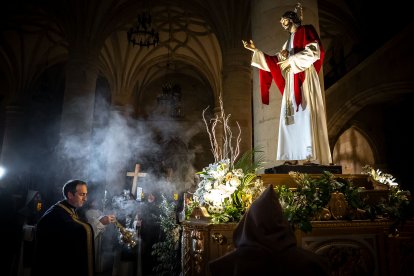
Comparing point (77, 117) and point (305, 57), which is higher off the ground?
point (77, 117)

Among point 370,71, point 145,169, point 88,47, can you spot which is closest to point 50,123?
point 145,169

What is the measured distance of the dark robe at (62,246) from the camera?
289cm

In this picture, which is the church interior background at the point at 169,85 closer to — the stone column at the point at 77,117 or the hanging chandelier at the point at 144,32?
the stone column at the point at 77,117

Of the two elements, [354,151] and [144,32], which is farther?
A: [354,151]

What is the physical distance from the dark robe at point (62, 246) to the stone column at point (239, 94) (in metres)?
5.85

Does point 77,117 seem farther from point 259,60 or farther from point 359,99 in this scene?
point 359,99

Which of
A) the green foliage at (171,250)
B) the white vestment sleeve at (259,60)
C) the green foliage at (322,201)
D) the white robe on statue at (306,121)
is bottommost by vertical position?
the green foliage at (171,250)

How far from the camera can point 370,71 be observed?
8.96 metres

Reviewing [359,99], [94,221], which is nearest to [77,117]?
[94,221]

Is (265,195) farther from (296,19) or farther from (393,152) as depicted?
(393,152)

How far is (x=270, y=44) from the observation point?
4590mm

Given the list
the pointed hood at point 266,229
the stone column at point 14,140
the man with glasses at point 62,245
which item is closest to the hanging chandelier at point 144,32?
the man with glasses at point 62,245

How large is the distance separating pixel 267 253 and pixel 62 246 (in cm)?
250

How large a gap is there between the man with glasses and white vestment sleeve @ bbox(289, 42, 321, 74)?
2957mm
